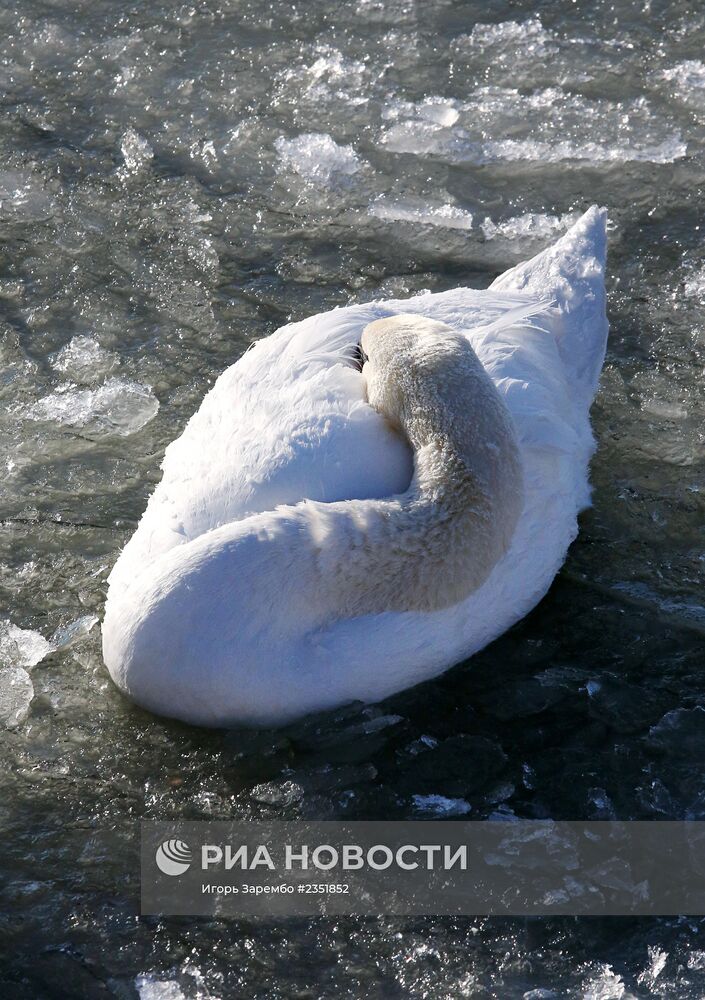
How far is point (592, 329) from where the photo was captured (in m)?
6.14

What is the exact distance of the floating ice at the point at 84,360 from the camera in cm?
673

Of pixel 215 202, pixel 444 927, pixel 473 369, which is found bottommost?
pixel 444 927

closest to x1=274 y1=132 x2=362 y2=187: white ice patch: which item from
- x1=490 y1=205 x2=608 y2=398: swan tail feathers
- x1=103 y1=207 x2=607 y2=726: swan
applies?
x1=490 y1=205 x2=608 y2=398: swan tail feathers

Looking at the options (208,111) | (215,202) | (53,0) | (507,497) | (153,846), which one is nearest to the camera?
(153,846)

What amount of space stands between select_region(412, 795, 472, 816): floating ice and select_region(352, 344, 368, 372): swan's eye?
5.54 feet

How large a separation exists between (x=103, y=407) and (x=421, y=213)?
234 centimetres

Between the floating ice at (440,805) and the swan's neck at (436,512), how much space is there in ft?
2.17

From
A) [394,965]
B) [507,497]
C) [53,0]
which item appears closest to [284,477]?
[507,497]

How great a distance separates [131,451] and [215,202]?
2.20 metres

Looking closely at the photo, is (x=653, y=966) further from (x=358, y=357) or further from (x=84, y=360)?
(x=84, y=360)

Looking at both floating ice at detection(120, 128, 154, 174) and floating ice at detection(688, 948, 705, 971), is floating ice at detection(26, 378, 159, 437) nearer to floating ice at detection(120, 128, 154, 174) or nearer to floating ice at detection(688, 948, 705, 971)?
floating ice at detection(120, 128, 154, 174)

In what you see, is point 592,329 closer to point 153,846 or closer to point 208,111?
point 153,846

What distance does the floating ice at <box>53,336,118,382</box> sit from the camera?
6730 millimetres

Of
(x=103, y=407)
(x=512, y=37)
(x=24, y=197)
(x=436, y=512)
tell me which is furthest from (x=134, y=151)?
(x=436, y=512)
